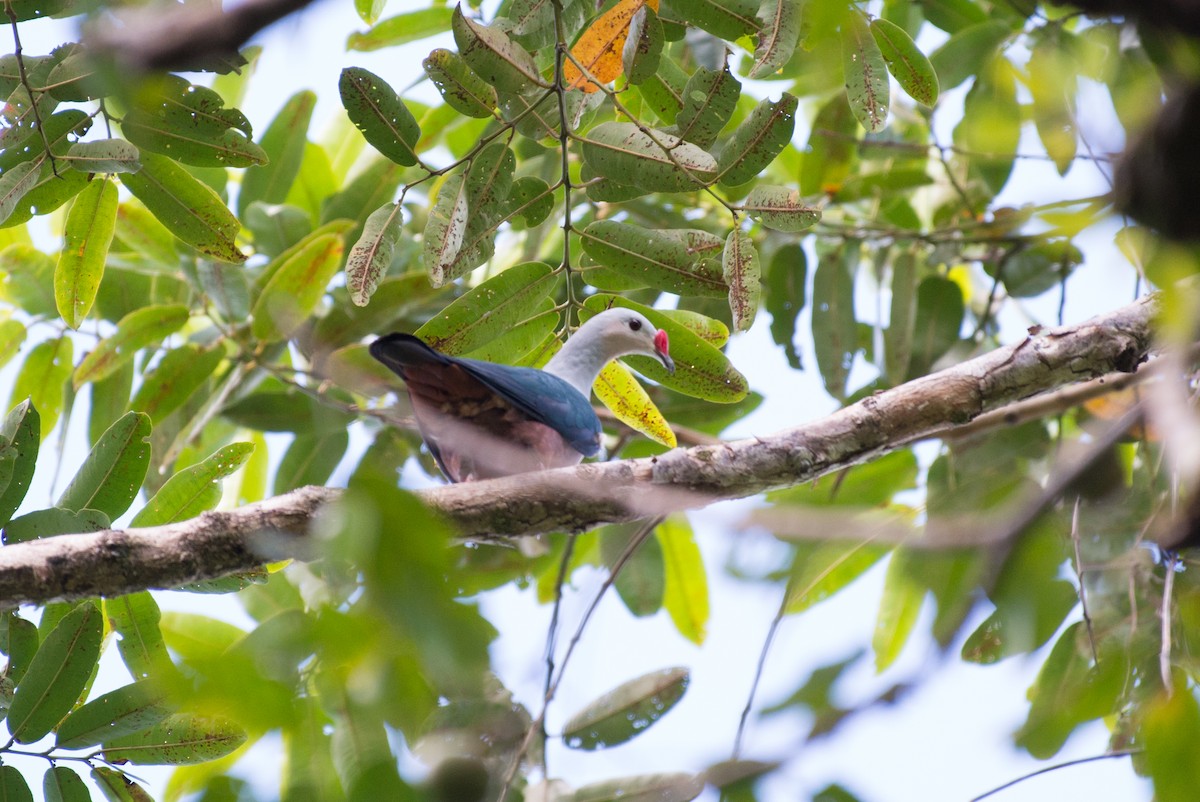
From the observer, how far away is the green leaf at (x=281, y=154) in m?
4.89

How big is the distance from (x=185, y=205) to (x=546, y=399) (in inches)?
54.1

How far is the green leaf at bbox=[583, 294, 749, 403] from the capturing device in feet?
11.9

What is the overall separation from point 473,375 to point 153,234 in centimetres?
219

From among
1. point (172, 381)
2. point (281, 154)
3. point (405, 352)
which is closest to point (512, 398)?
point (405, 352)

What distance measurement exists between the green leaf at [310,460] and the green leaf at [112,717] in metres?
2.06

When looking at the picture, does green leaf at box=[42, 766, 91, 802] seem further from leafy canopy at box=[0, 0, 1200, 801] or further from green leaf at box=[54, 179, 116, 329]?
green leaf at box=[54, 179, 116, 329]

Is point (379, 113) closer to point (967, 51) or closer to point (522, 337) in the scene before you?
point (522, 337)

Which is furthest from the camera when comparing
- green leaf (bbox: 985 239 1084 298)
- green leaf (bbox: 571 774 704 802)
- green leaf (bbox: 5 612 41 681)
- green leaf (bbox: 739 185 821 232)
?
green leaf (bbox: 985 239 1084 298)

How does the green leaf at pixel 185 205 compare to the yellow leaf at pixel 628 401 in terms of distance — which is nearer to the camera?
the green leaf at pixel 185 205

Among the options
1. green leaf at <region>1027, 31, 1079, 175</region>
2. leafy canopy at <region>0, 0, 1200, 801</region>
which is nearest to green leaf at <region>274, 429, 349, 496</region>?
leafy canopy at <region>0, 0, 1200, 801</region>

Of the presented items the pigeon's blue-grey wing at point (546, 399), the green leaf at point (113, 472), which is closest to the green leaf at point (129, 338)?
→ the green leaf at point (113, 472)

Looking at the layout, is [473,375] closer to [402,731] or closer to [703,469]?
[703,469]

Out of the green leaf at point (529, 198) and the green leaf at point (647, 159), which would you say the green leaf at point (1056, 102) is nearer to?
the green leaf at point (647, 159)

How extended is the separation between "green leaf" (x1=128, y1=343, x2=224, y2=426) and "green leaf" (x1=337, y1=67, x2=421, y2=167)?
185 cm
